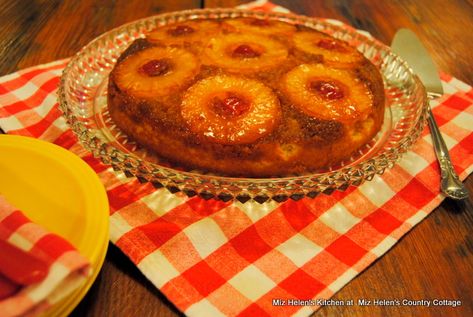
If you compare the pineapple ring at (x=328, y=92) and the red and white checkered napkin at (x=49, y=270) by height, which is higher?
the pineapple ring at (x=328, y=92)

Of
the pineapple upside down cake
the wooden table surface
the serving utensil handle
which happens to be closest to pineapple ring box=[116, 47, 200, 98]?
the pineapple upside down cake

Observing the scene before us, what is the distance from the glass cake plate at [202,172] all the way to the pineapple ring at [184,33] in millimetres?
222

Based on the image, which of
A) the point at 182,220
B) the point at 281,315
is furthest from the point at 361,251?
the point at 182,220

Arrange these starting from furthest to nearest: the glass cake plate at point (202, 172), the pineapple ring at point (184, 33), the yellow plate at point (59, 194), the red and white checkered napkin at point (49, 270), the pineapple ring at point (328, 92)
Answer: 1. the pineapple ring at point (184, 33)
2. the pineapple ring at point (328, 92)
3. the glass cake plate at point (202, 172)
4. the yellow plate at point (59, 194)
5. the red and white checkered napkin at point (49, 270)

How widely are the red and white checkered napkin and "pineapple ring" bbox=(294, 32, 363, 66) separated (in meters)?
1.04

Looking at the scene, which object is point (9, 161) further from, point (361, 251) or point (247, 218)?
point (361, 251)

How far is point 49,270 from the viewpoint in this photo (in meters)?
0.73

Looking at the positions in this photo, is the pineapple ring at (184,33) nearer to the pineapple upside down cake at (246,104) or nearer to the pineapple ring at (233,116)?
the pineapple upside down cake at (246,104)

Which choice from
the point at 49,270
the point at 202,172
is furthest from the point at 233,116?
the point at 49,270

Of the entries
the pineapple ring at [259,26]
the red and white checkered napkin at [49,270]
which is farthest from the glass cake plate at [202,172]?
the red and white checkered napkin at [49,270]

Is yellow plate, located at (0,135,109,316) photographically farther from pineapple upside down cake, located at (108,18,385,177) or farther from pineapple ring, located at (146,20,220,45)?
pineapple ring, located at (146,20,220,45)

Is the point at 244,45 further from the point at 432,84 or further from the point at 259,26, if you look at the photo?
the point at 432,84

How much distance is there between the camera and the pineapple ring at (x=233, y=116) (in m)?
1.14

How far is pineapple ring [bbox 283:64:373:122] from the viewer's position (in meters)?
1.22
